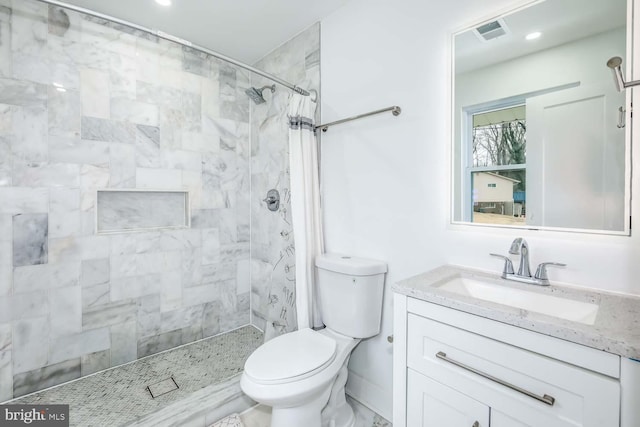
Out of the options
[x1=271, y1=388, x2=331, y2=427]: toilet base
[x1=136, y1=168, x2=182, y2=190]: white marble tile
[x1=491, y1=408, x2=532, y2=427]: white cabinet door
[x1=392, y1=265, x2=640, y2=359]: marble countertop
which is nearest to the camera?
[x1=392, y1=265, x2=640, y2=359]: marble countertop

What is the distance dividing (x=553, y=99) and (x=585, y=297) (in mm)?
744

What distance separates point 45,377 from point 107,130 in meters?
1.55

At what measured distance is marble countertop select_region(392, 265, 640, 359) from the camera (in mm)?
686

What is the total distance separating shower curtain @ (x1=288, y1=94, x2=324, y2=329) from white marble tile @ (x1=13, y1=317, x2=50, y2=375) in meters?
1.51

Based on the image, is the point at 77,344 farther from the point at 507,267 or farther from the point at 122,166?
the point at 507,267

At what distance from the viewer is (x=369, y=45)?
5.52 ft

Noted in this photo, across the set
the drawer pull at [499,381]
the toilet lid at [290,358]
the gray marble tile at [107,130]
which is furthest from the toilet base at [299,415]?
the gray marble tile at [107,130]

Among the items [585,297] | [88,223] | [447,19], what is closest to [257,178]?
[88,223]

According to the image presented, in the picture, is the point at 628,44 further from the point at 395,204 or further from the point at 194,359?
the point at 194,359

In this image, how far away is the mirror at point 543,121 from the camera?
1026mm

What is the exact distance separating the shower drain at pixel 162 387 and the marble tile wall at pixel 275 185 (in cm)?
69

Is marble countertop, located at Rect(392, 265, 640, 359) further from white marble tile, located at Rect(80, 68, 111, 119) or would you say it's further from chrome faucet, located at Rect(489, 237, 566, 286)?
white marble tile, located at Rect(80, 68, 111, 119)

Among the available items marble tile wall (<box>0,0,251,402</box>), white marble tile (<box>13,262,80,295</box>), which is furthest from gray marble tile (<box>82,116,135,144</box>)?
white marble tile (<box>13,262,80,295</box>)

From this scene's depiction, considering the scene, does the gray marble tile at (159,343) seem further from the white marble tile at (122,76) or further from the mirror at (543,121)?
the mirror at (543,121)
